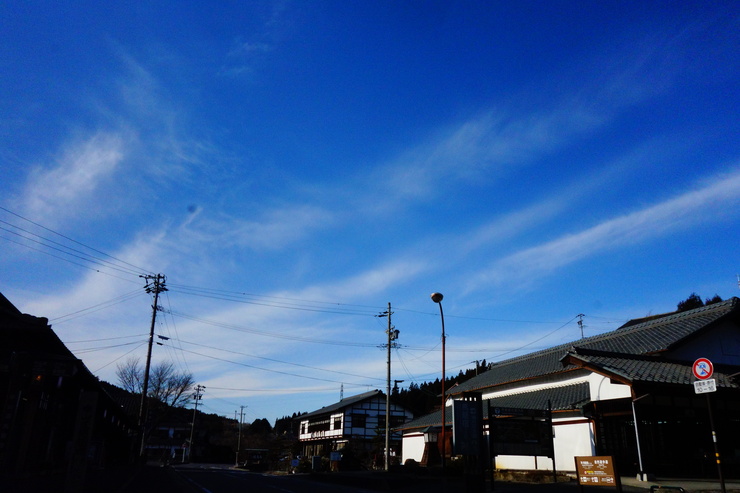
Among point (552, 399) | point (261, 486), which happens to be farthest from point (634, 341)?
point (261, 486)

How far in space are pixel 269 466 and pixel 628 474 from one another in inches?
1929

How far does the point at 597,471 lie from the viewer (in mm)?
12180

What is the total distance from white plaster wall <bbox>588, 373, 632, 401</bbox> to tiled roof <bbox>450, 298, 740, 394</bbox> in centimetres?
171

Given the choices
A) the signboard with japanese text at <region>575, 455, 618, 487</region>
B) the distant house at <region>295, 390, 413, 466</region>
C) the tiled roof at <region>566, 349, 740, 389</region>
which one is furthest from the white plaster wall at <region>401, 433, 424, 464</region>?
the signboard with japanese text at <region>575, 455, 618, 487</region>

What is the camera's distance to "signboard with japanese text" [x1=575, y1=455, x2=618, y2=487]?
38.8 ft

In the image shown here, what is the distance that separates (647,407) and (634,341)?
7272 millimetres

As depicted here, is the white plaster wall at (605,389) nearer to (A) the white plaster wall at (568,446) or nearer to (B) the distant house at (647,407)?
(B) the distant house at (647,407)

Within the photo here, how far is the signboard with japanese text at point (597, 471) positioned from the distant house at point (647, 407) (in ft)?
8.29

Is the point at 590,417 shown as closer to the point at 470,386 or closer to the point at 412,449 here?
the point at 470,386

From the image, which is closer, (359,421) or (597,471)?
(597,471)

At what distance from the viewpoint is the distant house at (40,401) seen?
10.8 m

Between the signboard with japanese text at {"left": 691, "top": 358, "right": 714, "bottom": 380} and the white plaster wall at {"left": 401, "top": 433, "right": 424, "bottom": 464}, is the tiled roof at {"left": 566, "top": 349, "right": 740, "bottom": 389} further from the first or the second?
the white plaster wall at {"left": 401, "top": 433, "right": 424, "bottom": 464}

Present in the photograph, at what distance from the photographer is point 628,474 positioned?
62.5ft

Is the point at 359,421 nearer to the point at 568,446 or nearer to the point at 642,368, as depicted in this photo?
the point at 568,446
